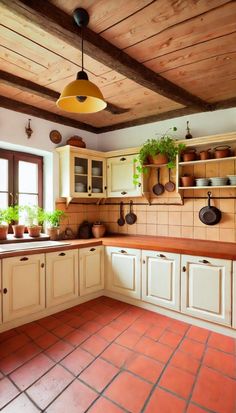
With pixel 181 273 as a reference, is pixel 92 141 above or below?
above

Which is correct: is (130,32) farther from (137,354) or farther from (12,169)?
(137,354)

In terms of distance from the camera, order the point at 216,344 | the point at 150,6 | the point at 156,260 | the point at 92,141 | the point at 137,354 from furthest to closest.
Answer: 1. the point at 92,141
2. the point at 156,260
3. the point at 216,344
4. the point at 137,354
5. the point at 150,6

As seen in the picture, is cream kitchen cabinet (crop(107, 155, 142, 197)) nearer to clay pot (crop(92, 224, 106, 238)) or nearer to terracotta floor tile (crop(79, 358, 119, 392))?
clay pot (crop(92, 224, 106, 238))

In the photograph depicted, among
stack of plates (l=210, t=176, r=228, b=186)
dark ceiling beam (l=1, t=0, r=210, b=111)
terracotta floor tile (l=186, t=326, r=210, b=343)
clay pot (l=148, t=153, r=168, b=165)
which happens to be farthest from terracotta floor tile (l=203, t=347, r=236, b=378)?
dark ceiling beam (l=1, t=0, r=210, b=111)

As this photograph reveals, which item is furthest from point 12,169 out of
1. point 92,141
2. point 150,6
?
point 150,6

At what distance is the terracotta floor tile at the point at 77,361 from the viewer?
1.74 meters

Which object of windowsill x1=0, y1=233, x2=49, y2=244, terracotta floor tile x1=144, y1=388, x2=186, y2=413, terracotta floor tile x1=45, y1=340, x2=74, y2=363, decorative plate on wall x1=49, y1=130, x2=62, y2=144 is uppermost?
decorative plate on wall x1=49, y1=130, x2=62, y2=144

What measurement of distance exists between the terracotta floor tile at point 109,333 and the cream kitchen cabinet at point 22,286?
0.70 m

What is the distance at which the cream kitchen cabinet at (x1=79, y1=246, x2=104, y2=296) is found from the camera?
2883 mm

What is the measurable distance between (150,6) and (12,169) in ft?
7.56

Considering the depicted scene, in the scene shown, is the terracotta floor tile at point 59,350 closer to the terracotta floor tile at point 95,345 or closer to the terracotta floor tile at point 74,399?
the terracotta floor tile at point 95,345

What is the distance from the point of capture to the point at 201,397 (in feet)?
4.86

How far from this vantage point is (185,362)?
1.82 meters

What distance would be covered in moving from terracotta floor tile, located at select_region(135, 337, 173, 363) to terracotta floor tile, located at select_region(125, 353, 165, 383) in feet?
0.19
